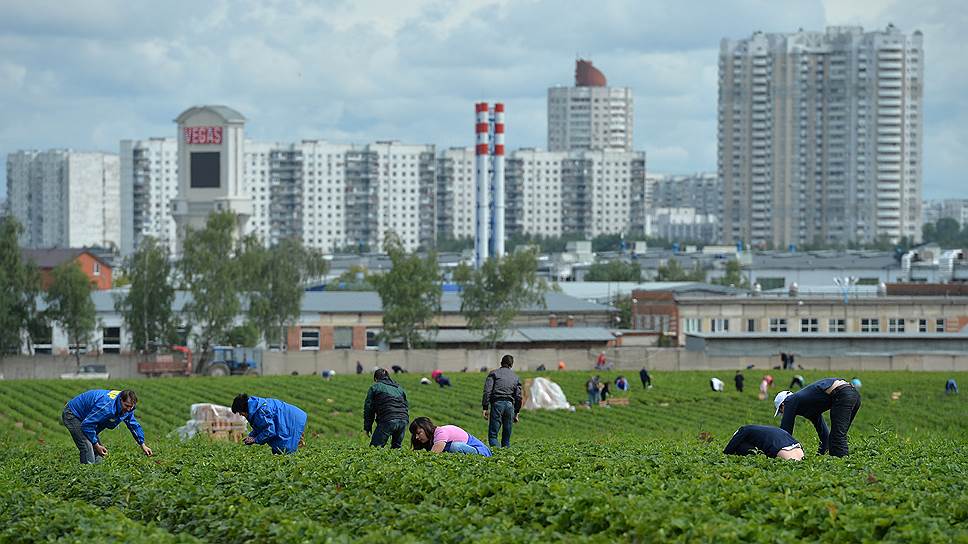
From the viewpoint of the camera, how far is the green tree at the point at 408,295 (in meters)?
78.8

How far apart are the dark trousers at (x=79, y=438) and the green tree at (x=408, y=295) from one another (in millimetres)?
57955

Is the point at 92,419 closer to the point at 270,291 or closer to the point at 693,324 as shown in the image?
the point at 270,291

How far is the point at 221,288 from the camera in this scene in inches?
3022

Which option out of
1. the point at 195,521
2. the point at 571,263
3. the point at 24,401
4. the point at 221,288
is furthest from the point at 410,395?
the point at 571,263

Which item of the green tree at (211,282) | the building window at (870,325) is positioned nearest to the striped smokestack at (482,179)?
the building window at (870,325)

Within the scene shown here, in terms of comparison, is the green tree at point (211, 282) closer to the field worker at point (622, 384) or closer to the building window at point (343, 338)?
the building window at point (343, 338)

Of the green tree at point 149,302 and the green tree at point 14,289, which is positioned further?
the green tree at point 149,302

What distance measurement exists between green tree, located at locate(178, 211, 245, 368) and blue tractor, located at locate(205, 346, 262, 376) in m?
1.96

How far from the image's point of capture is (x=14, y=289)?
7431 cm

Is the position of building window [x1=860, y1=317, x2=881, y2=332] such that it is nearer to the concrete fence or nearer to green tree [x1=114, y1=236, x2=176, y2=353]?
the concrete fence

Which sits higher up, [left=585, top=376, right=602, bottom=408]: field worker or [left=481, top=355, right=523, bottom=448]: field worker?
[left=481, top=355, right=523, bottom=448]: field worker

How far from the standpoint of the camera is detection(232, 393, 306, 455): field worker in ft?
64.7

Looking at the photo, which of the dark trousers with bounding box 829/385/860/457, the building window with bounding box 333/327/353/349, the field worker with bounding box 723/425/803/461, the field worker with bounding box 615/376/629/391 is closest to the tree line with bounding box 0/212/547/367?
the building window with bounding box 333/327/353/349

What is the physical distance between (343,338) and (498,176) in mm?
60710
